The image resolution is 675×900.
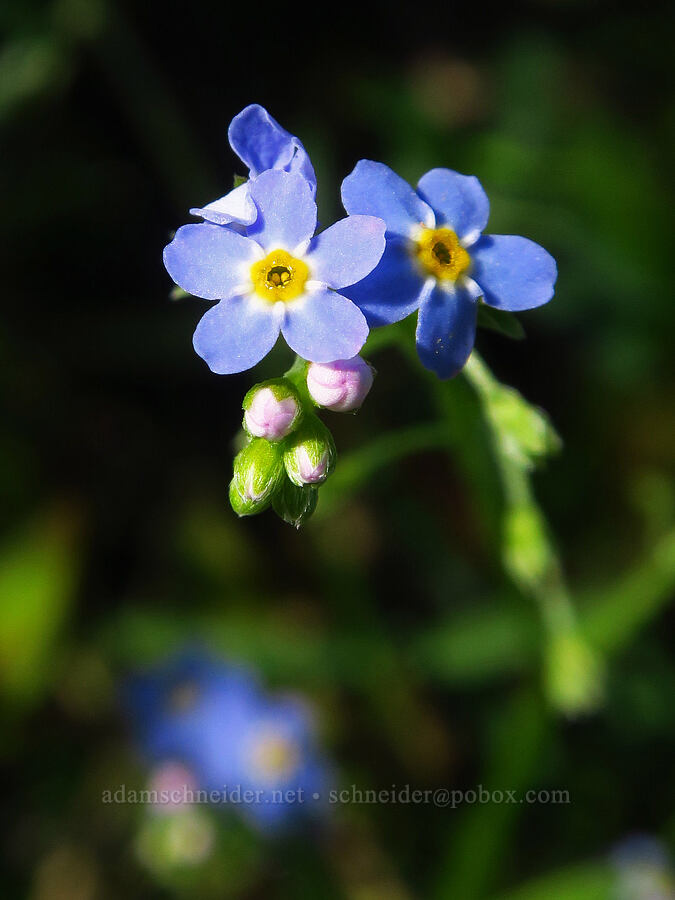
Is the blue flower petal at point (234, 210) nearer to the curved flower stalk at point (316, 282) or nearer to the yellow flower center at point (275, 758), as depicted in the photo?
the curved flower stalk at point (316, 282)

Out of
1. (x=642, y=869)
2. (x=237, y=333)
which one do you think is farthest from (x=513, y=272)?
(x=642, y=869)

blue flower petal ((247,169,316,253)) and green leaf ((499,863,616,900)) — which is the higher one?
blue flower petal ((247,169,316,253))

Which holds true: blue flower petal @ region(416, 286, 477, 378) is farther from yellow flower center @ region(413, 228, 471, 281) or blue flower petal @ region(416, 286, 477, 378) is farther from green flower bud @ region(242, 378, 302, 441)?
green flower bud @ region(242, 378, 302, 441)

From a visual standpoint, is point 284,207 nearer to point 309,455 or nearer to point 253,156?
point 253,156

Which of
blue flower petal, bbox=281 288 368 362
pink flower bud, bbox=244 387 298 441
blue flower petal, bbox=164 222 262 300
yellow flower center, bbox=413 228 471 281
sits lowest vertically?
pink flower bud, bbox=244 387 298 441

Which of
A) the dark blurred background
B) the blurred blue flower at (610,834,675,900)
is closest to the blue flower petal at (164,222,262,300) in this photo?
the dark blurred background

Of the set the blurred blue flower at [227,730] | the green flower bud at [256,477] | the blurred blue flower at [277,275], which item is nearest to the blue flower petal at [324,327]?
the blurred blue flower at [277,275]
